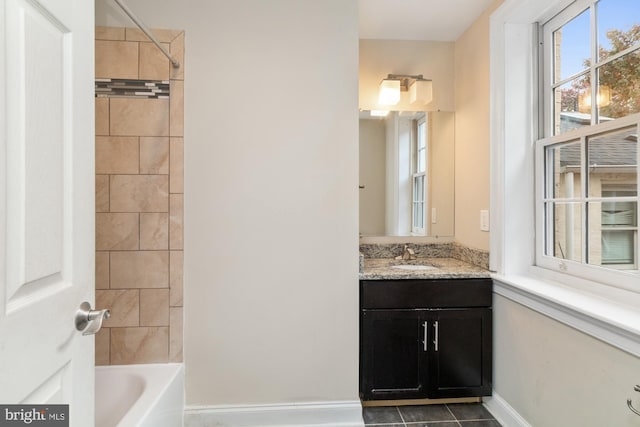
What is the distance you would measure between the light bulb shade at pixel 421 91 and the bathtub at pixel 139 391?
2.32 m

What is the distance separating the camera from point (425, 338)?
1919mm

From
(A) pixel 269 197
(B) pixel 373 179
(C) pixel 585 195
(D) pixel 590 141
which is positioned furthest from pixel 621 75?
(A) pixel 269 197

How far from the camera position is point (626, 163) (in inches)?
55.6

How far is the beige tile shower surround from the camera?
1.76 meters

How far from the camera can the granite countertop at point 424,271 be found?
6.23ft

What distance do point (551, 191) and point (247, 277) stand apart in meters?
1.75

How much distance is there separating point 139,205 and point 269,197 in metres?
0.69

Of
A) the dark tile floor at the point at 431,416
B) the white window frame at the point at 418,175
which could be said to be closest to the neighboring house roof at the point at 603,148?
the white window frame at the point at 418,175

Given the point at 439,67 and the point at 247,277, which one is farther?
the point at 439,67

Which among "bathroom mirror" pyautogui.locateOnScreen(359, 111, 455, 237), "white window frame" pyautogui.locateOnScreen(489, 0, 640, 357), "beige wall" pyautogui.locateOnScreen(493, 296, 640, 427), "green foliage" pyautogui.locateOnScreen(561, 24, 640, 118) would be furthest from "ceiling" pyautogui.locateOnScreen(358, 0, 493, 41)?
"beige wall" pyautogui.locateOnScreen(493, 296, 640, 427)

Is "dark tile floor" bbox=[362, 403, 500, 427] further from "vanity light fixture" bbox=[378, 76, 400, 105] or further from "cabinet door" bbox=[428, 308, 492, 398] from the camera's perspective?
"vanity light fixture" bbox=[378, 76, 400, 105]
